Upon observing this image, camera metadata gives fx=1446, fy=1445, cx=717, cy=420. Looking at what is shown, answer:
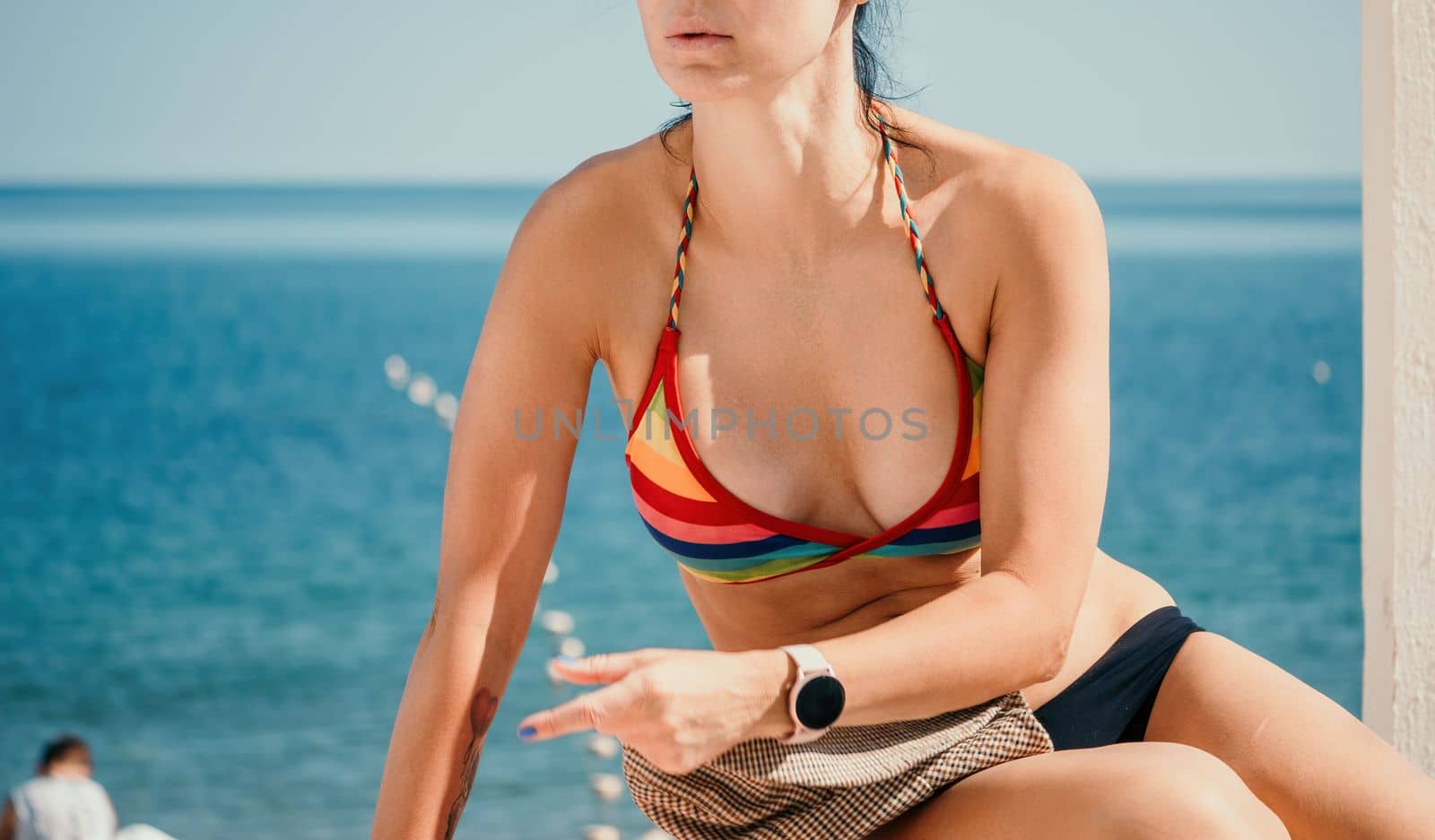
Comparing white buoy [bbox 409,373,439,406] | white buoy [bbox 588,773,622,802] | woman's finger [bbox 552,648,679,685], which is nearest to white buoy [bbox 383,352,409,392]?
white buoy [bbox 409,373,439,406]

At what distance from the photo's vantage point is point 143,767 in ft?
40.0

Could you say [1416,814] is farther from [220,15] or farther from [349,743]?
[220,15]

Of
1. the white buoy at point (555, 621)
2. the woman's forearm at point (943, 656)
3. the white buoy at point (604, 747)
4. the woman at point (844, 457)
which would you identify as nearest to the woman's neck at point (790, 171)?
the woman at point (844, 457)

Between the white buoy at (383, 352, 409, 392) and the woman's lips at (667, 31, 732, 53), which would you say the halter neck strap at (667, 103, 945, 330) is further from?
→ the white buoy at (383, 352, 409, 392)

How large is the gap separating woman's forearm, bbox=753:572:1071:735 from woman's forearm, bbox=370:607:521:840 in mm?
380

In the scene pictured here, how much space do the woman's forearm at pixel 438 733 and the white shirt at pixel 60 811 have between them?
5129 millimetres

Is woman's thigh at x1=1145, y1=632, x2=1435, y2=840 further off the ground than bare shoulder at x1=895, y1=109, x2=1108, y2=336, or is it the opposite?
bare shoulder at x1=895, y1=109, x2=1108, y2=336

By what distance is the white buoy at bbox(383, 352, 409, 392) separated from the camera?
1320 inches

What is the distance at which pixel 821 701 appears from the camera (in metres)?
1.15

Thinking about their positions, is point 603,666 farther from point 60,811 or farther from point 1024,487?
point 60,811

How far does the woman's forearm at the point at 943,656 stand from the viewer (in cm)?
117

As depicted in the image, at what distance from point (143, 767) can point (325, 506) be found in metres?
11.2

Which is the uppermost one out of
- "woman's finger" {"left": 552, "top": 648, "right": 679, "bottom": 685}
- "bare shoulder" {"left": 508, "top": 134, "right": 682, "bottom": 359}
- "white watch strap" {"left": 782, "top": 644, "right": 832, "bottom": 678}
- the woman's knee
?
"bare shoulder" {"left": 508, "top": 134, "right": 682, "bottom": 359}

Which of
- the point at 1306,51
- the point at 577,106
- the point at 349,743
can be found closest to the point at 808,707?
the point at 349,743
